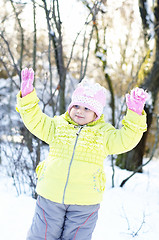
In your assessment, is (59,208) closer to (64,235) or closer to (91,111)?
(64,235)

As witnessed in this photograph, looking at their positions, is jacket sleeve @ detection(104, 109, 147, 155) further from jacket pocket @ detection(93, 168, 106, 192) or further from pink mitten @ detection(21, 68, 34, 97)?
pink mitten @ detection(21, 68, 34, 97)

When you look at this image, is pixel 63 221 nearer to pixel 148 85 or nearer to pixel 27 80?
pixel 27 80

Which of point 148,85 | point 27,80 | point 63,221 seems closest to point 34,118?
point 27,80

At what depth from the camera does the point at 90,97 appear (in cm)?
175

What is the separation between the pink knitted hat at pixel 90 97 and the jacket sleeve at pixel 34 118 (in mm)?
224

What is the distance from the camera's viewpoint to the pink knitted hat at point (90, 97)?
5.67 ft

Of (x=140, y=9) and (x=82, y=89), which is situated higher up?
(x=140, y=9)

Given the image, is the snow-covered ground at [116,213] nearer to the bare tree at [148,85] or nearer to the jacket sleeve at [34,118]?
the bare tree at [148,85]

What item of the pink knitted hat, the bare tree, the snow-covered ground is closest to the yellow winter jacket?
the pink knitted hat

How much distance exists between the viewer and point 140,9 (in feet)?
15.3

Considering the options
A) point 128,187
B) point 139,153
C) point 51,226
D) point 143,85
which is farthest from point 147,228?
point 143,85

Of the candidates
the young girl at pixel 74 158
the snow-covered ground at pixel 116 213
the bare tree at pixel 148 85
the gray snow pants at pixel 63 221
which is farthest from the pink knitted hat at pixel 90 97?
the bare tree at pixel 148 85

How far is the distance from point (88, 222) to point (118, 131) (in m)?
0.65

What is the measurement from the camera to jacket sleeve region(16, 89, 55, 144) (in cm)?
161
